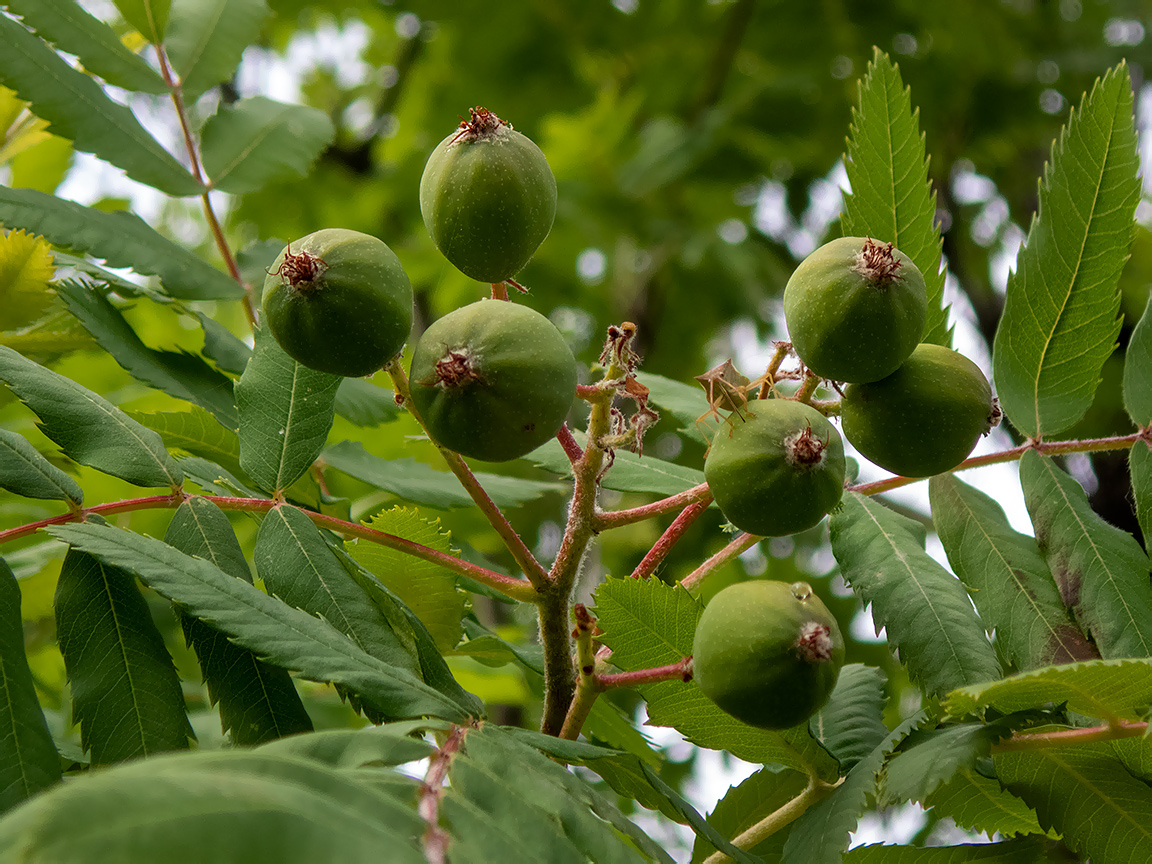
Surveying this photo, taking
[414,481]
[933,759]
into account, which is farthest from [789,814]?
[414,481]

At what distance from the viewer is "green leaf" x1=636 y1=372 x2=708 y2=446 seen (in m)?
2.20

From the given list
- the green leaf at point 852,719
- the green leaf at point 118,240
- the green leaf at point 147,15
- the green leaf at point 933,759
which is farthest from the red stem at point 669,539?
the green leaf at point 147,15

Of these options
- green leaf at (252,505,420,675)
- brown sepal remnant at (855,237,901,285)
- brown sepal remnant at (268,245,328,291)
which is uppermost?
brown sepal remnant at (855,237,901,285)

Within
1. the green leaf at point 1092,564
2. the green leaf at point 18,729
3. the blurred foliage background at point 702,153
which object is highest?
the blurred foliage background at point 702,153

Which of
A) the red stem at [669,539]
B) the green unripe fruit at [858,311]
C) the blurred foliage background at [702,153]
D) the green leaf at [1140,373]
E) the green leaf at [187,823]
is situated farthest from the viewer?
the blurred foliage background at [702,153]

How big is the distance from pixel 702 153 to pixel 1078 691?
423cm

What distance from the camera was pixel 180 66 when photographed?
266cm

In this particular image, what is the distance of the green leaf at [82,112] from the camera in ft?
7.35

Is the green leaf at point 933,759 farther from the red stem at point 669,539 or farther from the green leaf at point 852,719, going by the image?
the red stem at point 669,539

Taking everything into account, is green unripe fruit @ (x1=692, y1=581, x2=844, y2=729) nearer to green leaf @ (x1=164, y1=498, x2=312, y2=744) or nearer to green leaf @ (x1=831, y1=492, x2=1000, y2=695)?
green leaf @ (x1=831, y1=492, x2=1000, y2=695)

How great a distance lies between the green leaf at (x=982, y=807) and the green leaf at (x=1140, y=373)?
770 millimetres

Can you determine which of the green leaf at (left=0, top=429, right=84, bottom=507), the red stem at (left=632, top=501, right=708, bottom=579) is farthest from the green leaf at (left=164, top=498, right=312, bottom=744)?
the red stem at (left=632, top=501, right=708, bottom=579)

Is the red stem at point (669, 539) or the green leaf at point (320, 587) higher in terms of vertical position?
the red stem at point (669, 539)

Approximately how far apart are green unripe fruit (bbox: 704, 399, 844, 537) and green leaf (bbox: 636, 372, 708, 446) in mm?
498
